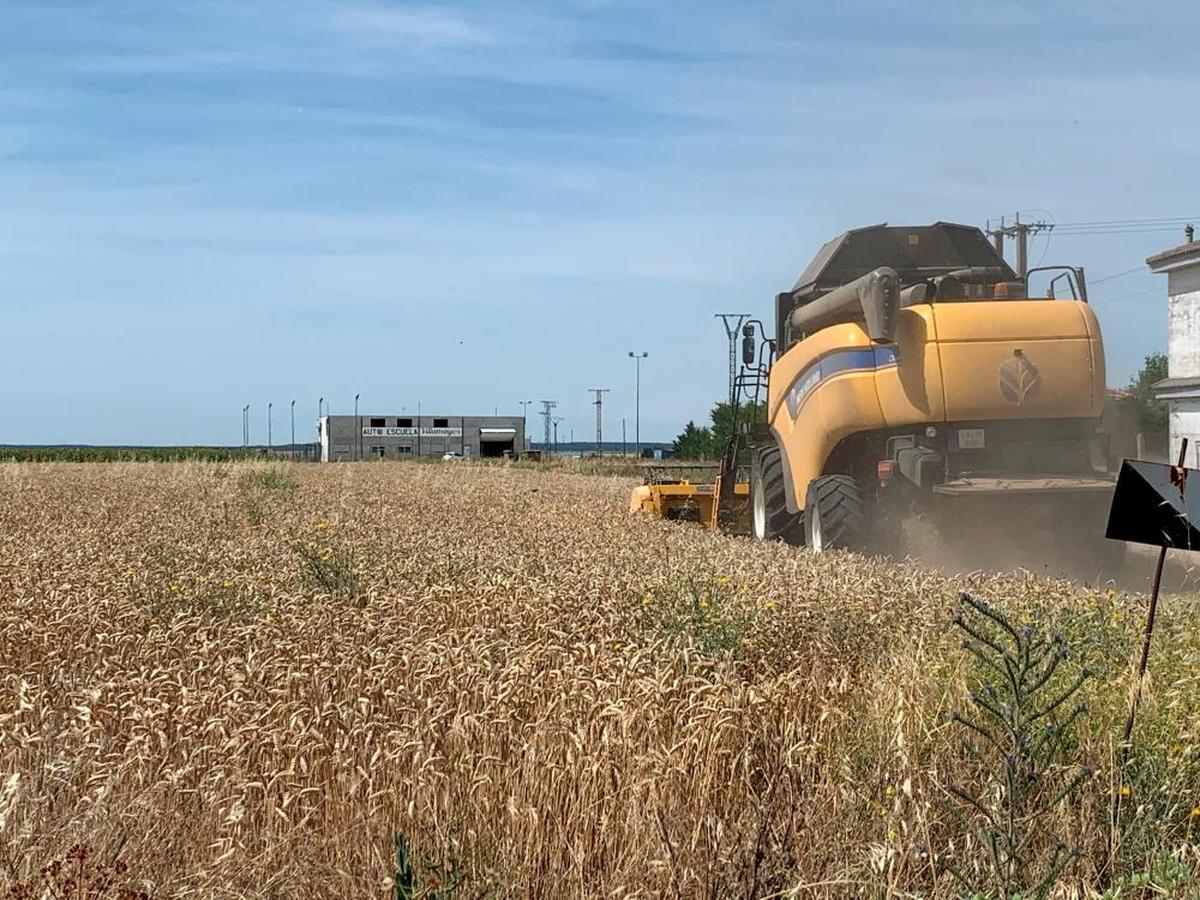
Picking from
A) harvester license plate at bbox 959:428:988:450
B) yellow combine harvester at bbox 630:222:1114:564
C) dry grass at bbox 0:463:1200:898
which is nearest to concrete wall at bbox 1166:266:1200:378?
yellow combine harvester at bbox 630:222:1114:564

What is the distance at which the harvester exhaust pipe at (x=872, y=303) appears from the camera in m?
11.1

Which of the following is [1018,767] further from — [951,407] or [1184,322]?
[1184,322]

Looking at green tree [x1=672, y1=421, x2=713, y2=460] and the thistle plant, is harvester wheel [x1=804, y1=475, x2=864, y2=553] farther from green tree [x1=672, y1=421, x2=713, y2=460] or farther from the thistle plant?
green tree [x1=672, y1=421, x2=713, y2=460]

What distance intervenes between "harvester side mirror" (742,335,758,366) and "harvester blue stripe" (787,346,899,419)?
Answer: 141 centimetres

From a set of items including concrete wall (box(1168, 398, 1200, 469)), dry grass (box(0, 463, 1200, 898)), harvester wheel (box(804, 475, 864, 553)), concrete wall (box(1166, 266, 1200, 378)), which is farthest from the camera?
concrete wall (box(1166, 266, 1200, 378))

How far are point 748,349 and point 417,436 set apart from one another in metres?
76.1

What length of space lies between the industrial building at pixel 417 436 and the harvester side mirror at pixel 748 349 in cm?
7378

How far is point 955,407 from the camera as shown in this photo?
36.7ft

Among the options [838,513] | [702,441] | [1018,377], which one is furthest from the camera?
[702,441]

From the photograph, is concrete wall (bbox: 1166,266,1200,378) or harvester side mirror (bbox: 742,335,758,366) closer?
harvester side mirror (bbox: 742,335,758,366)

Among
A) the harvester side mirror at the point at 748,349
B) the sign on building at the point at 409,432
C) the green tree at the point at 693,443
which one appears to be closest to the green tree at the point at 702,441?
the green tree at the point at 693,443

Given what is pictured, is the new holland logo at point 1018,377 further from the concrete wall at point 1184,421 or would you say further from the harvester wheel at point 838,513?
the concrete wall at point 1184,421

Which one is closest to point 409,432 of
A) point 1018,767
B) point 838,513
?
point 838,513

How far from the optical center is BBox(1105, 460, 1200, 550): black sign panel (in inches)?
202
